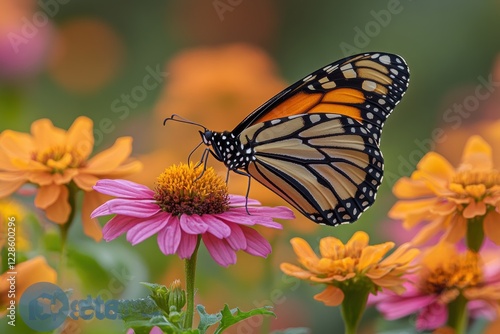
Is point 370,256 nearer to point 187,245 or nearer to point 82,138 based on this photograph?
point 187,245

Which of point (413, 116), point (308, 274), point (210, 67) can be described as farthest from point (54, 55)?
point (308, 274)

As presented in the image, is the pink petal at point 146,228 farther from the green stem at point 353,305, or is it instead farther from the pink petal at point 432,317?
the pink petal at point 432,317

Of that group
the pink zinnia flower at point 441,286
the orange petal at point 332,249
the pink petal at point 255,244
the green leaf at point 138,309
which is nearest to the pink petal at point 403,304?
the pink zinnia flower at point 441,286

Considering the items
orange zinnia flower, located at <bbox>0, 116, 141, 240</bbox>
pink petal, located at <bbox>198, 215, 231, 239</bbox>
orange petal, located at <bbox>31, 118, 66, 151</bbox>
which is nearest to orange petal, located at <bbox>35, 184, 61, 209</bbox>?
orange zinnia flower, located at <bbox>0, 116, 141, 240</bbox>

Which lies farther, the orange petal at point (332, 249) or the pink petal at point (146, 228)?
the orange petal at point (332, 249)

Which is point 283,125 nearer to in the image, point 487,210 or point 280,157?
point 280,157
